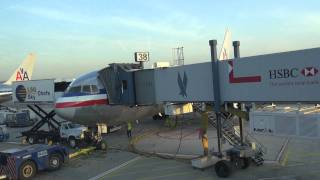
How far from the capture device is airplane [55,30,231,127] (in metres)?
32.2

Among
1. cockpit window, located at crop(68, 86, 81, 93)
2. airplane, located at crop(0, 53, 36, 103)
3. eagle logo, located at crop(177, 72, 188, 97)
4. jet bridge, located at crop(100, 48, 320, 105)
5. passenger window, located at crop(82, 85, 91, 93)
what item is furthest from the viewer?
airplane, located at crop(0, 53, 36, 103)

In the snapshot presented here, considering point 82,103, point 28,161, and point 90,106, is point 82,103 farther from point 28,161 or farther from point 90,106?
point 28,161

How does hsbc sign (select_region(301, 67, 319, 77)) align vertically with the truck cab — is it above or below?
above

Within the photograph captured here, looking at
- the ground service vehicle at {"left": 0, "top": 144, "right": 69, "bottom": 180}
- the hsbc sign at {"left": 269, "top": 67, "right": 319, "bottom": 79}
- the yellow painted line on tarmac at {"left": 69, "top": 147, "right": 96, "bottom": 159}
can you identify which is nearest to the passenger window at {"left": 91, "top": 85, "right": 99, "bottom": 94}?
the yellow painted line on tarmac at {"left": 69, "top": 147, "right": 96, "bottom": 159}

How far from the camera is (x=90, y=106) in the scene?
3238cm

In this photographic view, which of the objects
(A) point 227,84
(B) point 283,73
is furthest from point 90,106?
(B) point 283,73

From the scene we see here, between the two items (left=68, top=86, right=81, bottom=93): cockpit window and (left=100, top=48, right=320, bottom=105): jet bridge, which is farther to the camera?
(left=68, top=86, right=81, bottom=93): cockpit window

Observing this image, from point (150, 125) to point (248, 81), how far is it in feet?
90.4

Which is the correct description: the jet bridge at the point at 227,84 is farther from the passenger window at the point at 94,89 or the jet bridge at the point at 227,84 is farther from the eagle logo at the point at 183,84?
the passenger window at the point at 94,89

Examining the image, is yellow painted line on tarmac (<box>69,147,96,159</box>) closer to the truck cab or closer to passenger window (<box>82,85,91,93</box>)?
the truck cab

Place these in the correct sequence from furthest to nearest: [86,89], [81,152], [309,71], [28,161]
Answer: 1. [86,89]
2. [81,152]
3. [28,161]
4. [309,71]

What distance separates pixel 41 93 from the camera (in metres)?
42.0

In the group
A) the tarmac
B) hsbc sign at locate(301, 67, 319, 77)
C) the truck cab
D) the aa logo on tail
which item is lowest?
the tarmac

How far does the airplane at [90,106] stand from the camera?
32.2 meters
